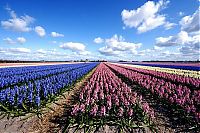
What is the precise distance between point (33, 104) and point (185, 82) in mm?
11066

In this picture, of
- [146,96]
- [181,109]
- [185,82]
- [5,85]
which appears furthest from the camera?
[185,82]

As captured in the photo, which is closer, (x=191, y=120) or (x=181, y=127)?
(x=181, y=127)

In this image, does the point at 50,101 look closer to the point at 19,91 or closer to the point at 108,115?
the point at 19,91

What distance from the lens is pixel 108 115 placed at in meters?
8.14

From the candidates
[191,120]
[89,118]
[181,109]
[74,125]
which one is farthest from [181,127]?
[74,125]

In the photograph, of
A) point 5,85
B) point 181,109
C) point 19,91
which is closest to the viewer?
point 181,109

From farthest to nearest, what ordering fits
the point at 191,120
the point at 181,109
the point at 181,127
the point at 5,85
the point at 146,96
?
the point at 5,85
the point at 146,96
the point at 181,109
the point at 191,120
the point at 181,127

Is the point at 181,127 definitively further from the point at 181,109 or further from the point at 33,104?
the point at 33,104

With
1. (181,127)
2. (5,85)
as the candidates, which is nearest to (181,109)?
(181,127)

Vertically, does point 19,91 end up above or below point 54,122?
above

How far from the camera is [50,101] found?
1039 cm

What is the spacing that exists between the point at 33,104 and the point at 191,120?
21.1 ft

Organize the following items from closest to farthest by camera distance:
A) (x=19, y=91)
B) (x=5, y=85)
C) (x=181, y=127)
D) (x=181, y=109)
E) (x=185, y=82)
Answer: (x=181, y=127)
(x=181, y=109)
(x=19, y=91)
(x=5, y=85)
(x=185, y=82)

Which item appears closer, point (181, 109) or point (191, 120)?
point (191, 120)
